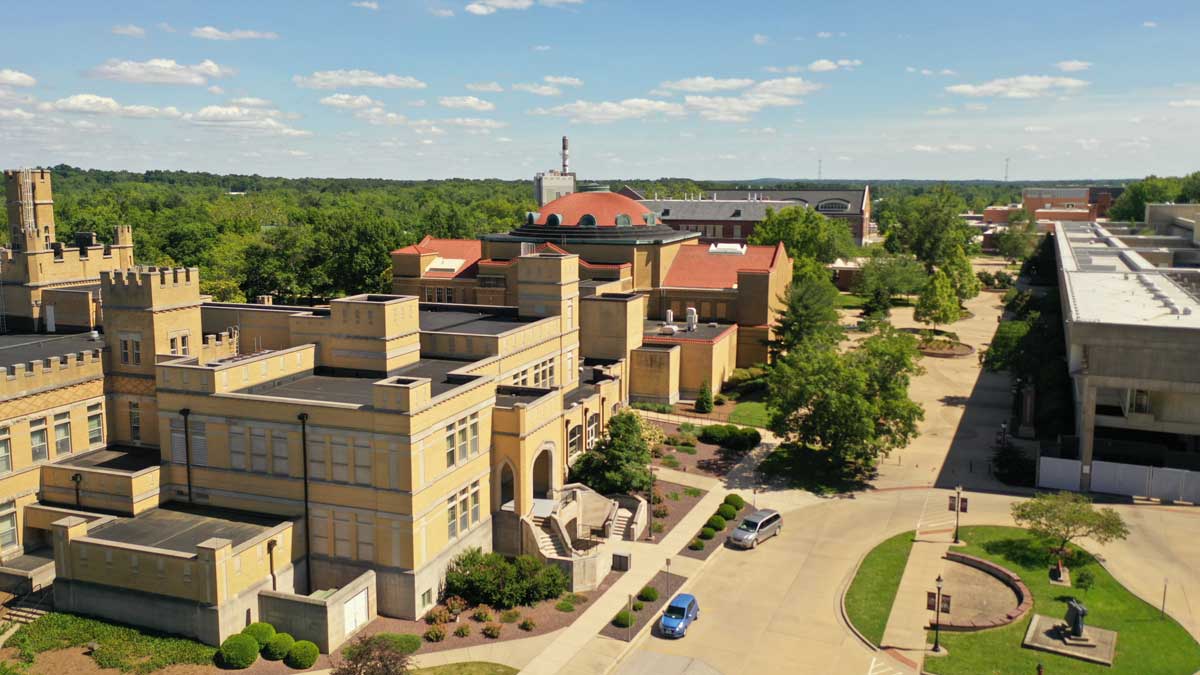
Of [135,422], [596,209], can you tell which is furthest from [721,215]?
[135,422]

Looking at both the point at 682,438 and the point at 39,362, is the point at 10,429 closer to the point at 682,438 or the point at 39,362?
the point at 39,362

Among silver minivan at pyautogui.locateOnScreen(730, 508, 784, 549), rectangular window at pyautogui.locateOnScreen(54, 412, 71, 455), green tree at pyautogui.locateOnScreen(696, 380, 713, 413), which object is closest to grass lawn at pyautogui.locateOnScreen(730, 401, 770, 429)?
green tree at pyautogui.locateOnScreen(696, 380, 713, 413)

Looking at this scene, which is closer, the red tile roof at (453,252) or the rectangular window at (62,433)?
the rectangular window at (62,433)

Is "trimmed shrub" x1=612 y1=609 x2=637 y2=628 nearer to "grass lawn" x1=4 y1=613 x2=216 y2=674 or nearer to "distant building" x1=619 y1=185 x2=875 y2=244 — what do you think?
"grass lawn" x1=4 y1=613 x2=216 y2=674

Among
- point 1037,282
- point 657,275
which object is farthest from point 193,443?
point 1037,282

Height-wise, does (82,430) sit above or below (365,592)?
above

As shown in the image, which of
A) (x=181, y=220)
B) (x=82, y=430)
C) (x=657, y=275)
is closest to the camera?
(x=82, y=430)

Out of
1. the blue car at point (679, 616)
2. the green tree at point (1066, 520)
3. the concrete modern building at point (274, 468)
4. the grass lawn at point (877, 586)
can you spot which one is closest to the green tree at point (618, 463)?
the concrete modern building at point (274, 468)

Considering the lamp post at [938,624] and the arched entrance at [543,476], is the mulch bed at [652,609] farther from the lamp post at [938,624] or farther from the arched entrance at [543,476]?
the lamp post at [938,624]
